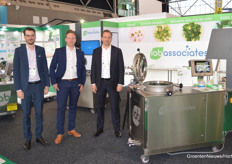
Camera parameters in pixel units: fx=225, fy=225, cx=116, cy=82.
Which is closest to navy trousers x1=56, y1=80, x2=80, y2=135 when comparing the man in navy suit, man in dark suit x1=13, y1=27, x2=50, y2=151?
the man in navy suit

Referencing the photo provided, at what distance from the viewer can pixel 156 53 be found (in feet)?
21.7

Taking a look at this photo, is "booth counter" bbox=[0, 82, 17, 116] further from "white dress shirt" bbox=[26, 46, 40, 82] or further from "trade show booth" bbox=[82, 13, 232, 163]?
"trade show booth" bbox=[82, 13, 232, 163]

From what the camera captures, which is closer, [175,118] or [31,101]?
[175,118]

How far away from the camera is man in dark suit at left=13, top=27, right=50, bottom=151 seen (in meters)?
2.80

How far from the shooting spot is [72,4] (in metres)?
14.0

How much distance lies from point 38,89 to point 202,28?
4571 millimetres

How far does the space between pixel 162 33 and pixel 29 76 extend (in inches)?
176

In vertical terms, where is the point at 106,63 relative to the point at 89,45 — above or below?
below

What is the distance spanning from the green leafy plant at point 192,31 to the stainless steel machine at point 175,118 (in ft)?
11.3

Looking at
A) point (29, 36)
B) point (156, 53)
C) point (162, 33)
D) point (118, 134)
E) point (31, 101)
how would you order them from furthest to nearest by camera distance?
point (156, 53), point (162, 33), point (118, 134), point (31, 101), point (29, 36)

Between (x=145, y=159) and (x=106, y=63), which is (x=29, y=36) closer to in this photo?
(x=106, y=63)

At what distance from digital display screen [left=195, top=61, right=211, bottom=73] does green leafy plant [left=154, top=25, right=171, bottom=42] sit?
3562 millimetres

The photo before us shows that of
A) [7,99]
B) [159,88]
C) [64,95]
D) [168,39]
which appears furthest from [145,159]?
[168,39]

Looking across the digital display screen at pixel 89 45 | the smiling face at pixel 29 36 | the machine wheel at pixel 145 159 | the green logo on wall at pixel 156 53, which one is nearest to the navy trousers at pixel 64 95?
the smiling face at pixel 29 36
